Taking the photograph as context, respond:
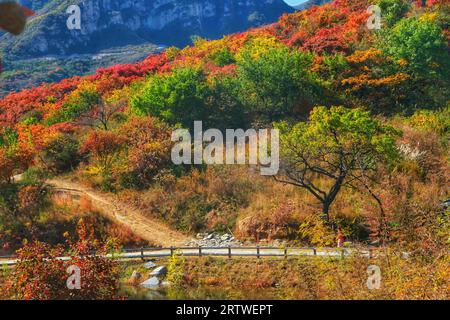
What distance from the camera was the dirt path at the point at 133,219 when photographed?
20000 mm

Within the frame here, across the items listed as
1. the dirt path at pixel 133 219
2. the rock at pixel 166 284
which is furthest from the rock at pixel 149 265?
the dirt path at pixel 133 219

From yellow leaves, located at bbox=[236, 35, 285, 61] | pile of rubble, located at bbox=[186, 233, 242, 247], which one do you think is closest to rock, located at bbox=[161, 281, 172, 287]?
pile of rubble, located at bbox=[186, 233, 242, 247]

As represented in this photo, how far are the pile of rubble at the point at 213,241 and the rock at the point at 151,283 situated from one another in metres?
3.21

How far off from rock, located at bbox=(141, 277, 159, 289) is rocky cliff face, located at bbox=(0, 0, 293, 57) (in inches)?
3279

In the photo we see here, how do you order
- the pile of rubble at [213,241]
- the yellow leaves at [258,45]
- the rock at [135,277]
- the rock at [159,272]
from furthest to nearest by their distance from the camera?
1. the yellow leaves at [258,45]
2. the pile of rubble at [213,241]
3. the rock at [159,272]
4. the rock at [135,277]

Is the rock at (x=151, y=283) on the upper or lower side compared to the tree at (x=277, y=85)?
lower

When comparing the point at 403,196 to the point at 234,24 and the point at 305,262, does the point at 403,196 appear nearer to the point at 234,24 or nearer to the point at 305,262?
the point at 305,262

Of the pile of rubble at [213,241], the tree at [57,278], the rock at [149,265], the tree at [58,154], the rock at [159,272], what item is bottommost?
the rock at [159,272]

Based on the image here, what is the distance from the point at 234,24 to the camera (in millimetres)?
134750

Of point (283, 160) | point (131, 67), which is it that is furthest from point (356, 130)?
point (131, 67)

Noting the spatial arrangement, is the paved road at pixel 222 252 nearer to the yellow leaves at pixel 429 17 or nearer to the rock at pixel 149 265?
the rock at pixel 149 265

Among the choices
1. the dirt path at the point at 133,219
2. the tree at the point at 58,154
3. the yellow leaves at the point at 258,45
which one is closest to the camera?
the dirt path at the point at 133,219

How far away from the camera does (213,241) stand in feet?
64.3

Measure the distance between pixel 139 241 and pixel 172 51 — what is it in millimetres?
30936
